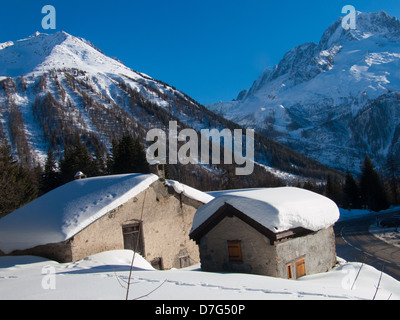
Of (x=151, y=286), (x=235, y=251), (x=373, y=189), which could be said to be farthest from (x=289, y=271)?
(x=373, y=189)

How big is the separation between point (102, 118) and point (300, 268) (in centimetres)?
12965

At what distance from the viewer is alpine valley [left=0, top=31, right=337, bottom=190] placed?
106238mm

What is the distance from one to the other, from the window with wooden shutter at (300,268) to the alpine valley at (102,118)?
208 feet

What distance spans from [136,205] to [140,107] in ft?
499

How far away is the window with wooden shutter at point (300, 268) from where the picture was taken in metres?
12.5

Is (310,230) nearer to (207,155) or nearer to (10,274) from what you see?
(10,274)

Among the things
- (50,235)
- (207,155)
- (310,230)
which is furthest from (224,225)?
(207,155)

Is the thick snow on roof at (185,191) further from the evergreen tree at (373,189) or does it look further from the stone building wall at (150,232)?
the evergreen tree at (373,189)

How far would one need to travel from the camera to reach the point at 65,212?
46.8 ft

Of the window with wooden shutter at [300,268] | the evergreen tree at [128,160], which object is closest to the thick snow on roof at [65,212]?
the window with wooden shutter at [300,268]

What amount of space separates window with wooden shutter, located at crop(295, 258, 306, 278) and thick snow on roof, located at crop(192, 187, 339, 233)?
1.40m

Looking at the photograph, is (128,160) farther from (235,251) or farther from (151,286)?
(151,286)

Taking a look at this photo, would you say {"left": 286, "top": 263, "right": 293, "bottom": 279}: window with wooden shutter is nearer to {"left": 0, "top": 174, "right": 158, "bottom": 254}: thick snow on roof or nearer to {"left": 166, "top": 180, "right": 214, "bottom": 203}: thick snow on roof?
{"left": 166, "top": 180, "right": 214, "bottom": 203}: thick snow on roof

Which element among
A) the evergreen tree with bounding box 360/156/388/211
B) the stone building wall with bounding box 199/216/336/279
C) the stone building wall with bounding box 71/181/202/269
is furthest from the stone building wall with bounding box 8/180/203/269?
the evergreen tree with bounding box 360/156/388/211
